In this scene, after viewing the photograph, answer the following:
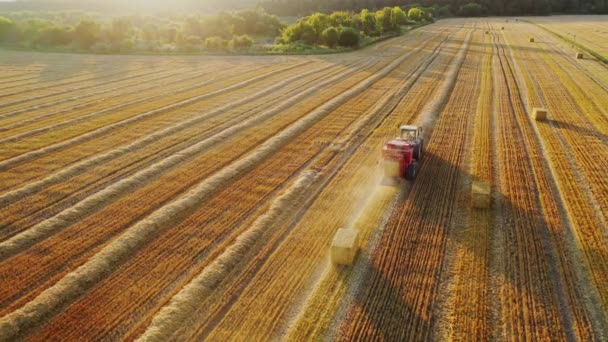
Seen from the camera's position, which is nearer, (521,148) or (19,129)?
(521,148)

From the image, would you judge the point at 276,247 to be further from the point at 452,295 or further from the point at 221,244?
the point at 452,295

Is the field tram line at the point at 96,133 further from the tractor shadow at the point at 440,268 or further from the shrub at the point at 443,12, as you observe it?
the shrub at the point at 443,12

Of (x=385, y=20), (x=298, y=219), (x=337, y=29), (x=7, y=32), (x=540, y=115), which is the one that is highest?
(x=385, y=20)

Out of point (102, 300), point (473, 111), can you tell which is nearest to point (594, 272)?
point (102, 300)

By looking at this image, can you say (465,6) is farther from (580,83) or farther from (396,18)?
(580,83)

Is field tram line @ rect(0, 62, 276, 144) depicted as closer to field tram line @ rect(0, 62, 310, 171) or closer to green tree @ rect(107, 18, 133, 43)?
field tram line @ rect(0, 62, 310, 171)

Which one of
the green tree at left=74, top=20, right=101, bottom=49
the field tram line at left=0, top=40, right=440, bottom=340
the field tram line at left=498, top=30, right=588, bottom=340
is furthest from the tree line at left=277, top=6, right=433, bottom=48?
the field tram line at left=0, top=40, right=440, bottom=340

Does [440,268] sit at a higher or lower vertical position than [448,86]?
lower

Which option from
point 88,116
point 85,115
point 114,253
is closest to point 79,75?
point 85,115
